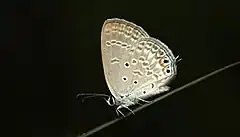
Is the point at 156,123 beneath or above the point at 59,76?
beneath

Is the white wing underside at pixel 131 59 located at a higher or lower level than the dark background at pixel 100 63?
lower

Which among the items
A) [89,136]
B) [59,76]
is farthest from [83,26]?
[89,136]

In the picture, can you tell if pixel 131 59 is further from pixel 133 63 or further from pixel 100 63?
pixel 100 63

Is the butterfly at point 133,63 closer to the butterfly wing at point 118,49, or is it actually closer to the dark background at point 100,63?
the butterfly wing at point 118,49

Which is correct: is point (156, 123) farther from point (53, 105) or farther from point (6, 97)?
point (6, 97)

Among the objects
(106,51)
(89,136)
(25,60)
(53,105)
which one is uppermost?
(25,60)

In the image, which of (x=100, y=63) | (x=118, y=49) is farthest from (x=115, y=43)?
(x=100, y=63)

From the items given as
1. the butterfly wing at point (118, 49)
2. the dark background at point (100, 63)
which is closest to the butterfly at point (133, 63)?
the butterfly wing at point (118, 49)

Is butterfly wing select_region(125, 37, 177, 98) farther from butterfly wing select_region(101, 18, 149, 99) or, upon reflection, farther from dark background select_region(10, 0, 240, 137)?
dark background select_region(10, 0, 240, 137)
